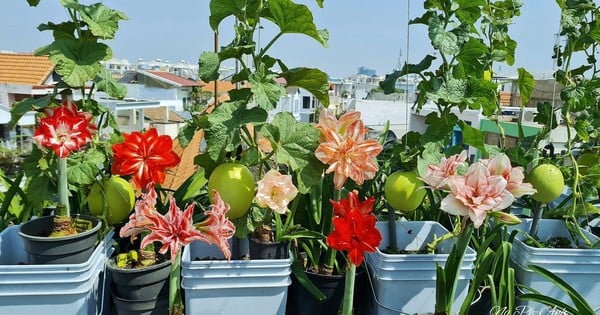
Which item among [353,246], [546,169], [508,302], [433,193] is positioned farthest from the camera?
[433,193]

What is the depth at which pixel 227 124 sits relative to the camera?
80 cm

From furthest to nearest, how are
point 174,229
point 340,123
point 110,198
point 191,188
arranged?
point 191,188, point 110,198, point 340,123, point 174,229

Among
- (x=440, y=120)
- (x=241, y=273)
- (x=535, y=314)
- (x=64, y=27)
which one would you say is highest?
(x=64, y=27)

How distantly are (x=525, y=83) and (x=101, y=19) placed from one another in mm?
1094

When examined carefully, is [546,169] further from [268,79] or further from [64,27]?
[64,27]

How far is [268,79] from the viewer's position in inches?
32.1

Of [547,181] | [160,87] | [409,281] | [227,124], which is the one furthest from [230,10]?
[160,87]

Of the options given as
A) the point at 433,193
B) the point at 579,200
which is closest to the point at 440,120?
the point at 433,193

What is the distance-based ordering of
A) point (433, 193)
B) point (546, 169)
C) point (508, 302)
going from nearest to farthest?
point (508, 302)
point (546, 169)
point (433, 193)

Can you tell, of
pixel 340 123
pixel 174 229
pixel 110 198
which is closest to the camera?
pixel 174 229

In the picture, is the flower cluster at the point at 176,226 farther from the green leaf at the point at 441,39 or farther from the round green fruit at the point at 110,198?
the green leaf at the point at 441,39

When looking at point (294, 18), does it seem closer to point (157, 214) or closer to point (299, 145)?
point (299, 145)

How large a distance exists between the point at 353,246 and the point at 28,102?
75 centimetres

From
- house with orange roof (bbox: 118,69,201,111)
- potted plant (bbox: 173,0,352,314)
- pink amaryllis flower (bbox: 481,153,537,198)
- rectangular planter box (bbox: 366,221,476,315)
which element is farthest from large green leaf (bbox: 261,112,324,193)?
house with orange roof (bbox: 118,69,201,111)
